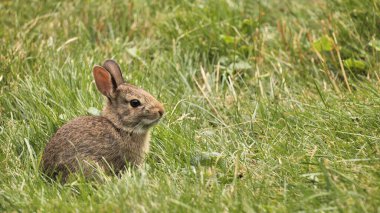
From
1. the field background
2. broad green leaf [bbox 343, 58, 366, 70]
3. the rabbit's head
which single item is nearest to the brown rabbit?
the rabbit's head

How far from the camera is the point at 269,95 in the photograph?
6.74m

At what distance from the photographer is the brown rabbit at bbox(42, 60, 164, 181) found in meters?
5.35

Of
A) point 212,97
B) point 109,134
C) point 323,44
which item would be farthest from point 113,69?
point 323,44

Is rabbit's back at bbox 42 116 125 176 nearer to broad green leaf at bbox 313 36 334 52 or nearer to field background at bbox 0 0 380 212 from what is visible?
field background at bbox 0 0 380 212

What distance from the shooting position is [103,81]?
5.83 metres

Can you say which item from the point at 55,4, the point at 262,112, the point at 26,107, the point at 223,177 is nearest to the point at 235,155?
the point at 223,177

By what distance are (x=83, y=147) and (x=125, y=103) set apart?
1.75 feet

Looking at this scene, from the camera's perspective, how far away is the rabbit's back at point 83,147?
5336 mm

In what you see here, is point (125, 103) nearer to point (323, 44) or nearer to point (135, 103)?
point (135, 103)

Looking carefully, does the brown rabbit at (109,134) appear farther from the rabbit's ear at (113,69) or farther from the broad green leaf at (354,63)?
the broad green leaf at (354,63)

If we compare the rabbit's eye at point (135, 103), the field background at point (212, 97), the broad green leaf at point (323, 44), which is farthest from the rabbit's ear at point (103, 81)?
the broad green leaf at point (323, 44)

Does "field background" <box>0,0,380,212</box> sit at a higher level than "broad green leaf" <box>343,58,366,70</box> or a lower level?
higher

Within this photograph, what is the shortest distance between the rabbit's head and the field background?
176 millimetres

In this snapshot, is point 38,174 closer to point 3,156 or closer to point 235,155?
point 3,156
